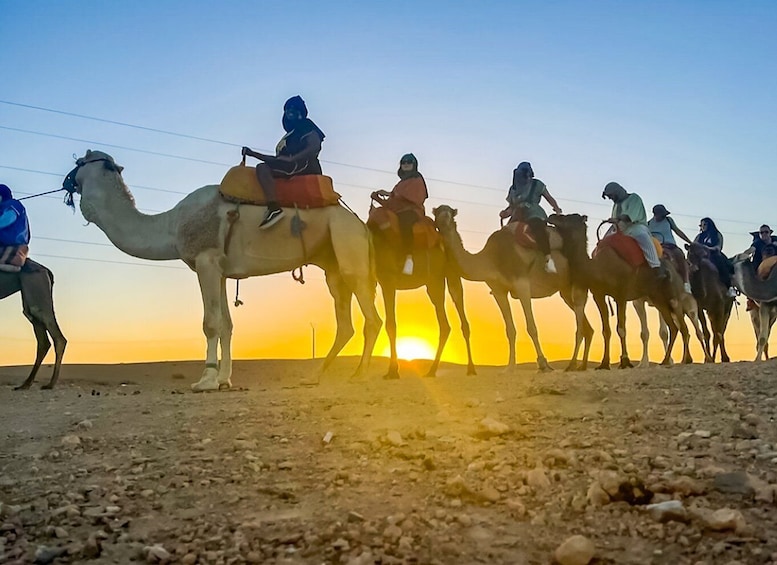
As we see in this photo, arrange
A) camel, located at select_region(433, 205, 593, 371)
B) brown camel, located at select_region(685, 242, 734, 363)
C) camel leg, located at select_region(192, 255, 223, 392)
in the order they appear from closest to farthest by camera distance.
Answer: camel leg, located at select_region(192, 255, 223, 392), camel, located at select_region(433, 205, 593, 371), brown camel, located at select_region(685, 242, 734, 363)

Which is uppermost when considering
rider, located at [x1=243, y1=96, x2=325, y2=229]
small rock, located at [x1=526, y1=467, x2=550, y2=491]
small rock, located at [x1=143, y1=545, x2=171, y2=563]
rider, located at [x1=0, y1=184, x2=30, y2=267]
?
rider, located at [x1=243, y1=96, x2=325, y2=229]

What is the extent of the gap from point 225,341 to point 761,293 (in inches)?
362

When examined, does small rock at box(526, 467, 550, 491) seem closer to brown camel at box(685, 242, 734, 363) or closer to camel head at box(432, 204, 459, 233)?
camel head at box(432, 204, 459, 233)

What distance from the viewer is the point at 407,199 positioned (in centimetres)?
1109

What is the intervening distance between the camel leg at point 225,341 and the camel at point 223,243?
1cm

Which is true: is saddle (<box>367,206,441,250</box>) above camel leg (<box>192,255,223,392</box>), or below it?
above

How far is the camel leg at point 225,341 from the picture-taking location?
925 cm

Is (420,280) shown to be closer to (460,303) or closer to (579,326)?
(460,303)

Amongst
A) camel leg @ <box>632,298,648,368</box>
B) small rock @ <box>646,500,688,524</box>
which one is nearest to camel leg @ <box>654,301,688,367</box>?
camel leg @ <box>632,298,648,368</box>

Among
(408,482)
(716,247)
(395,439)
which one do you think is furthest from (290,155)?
(716,247)

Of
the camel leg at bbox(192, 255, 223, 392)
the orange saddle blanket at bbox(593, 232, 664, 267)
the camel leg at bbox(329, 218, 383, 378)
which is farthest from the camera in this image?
the orange saddle blanket at bbox(593, 232, 664, 267)

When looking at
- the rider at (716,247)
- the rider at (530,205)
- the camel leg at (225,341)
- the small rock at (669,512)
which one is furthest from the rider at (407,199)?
the small rock at (669,512)

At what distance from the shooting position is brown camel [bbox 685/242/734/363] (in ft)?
48.9

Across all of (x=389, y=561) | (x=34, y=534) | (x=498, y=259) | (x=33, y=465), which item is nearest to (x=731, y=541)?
(x=389, y=561)
